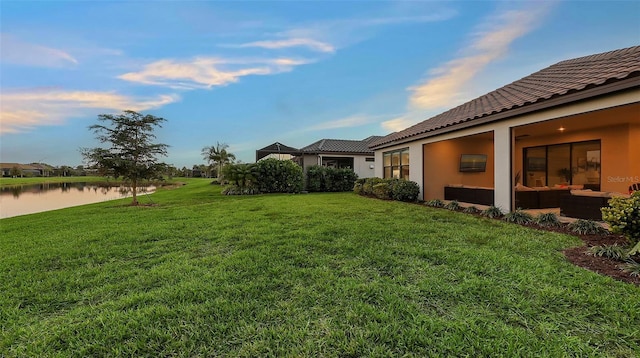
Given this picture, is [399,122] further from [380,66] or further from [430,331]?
[430,331]

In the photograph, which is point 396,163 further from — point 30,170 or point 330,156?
point 30,170

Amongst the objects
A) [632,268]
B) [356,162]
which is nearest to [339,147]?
[356,162]

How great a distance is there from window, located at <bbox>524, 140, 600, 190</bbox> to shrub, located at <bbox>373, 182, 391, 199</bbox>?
5951mm

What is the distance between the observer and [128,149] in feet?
36.7

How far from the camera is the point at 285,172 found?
1630 cm

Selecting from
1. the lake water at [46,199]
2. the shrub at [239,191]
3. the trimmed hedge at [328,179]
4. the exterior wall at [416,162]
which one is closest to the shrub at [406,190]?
the exterior wall at [416,162]

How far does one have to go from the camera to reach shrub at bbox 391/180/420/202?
35.8ft

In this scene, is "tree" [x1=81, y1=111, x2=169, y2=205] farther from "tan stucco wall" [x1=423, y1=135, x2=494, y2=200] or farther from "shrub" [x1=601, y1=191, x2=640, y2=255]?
"shrub" [x1=601, y1=191, x2=640, y2=255]

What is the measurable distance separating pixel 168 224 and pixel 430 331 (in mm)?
6586

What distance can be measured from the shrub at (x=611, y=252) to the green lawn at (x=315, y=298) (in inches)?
19.5

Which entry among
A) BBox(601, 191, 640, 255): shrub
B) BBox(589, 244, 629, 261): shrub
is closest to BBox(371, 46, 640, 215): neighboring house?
BBox(601, 191, 640, 255): shrub

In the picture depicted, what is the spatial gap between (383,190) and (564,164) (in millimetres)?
6980

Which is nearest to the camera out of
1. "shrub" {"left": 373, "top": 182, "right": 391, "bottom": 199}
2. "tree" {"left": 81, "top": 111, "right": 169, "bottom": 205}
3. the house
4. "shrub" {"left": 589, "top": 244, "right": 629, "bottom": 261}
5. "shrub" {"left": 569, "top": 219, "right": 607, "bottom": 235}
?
"shrub" {"left": 589, "top": 244, "right": 629, "bottom": 261}

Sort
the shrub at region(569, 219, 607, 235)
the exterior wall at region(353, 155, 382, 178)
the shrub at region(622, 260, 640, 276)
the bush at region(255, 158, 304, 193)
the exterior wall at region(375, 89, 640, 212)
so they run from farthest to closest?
the exterior wall at region(353, 155, 382, 178) → the bush at region(255, 158, 304, 193) → the exterior wall at region(375, 89, 640, 212) → the shrub at region(569, 219, 607, 235) → the shrub at region(622, 260, 640, 276)
